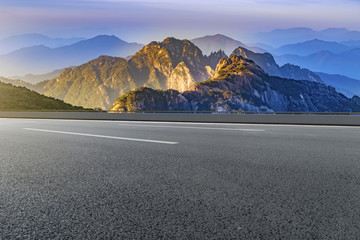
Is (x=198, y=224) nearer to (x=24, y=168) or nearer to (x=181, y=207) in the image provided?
(x=181, y=207)

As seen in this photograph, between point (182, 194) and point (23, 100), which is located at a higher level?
point (23, 100)

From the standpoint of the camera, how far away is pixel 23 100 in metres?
138

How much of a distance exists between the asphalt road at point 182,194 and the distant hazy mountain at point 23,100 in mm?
127411

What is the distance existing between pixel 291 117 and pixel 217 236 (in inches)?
698

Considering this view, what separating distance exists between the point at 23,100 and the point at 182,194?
148 m

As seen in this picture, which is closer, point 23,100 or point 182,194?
point 182,194

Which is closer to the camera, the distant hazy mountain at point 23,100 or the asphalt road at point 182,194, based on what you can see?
the asphalt road at point 182,194

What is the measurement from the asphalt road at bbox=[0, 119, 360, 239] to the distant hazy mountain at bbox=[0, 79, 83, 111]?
127411 millimetres

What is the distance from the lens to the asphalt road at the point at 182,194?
330 cm

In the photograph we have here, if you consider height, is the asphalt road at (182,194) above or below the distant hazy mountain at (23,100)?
below

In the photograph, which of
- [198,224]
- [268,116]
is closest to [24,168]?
[198,224]

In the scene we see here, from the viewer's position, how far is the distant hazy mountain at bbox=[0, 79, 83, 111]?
127 meters

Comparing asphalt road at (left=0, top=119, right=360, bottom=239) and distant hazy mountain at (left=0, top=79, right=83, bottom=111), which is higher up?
distant hazy mountain at (left=0, top=79, right=83, bottom=111)

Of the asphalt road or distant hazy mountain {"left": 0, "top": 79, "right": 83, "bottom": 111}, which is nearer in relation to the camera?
the asphalt road
